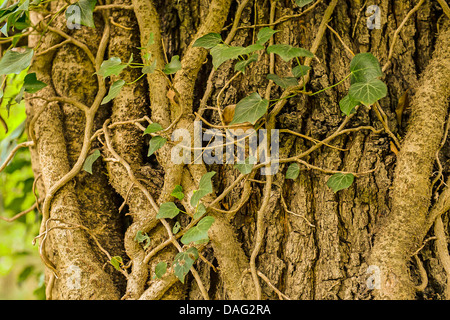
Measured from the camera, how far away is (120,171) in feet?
3.26

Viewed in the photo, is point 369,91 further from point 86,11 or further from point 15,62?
point 15,62

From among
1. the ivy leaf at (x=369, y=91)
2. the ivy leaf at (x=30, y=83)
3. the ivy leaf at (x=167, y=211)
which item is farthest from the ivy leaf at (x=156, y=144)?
the ivy leaf at (x=369, y=91)

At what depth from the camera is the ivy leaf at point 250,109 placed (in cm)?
78

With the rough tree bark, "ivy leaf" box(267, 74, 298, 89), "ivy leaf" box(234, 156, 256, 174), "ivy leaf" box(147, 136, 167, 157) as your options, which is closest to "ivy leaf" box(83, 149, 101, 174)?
the rough tree bark

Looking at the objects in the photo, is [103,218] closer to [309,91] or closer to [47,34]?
[47,34]

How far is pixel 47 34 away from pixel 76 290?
79 cm

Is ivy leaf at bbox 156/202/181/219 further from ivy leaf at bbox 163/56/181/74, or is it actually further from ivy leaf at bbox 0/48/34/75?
ivy leaf at bbox 0/48/34/75

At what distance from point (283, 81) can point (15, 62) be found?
2.37ft

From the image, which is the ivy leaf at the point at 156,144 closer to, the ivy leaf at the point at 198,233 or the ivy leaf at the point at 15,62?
the ivy leaf at the point at 198,233

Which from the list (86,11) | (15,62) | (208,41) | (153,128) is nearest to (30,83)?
(15,62)

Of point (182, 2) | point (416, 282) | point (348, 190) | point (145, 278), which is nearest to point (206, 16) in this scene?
point (182, 2)

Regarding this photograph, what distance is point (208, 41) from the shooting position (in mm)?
842

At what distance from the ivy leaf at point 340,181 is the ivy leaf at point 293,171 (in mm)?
85

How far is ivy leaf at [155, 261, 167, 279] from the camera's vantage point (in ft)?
2.87
